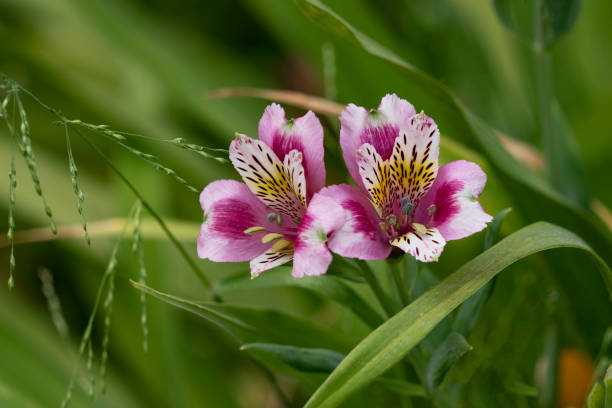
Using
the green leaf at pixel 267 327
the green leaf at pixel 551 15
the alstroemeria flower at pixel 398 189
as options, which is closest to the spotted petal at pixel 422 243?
the alstroemeria flower at pixel 398 189

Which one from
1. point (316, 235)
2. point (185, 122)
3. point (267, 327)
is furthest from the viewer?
point (185, 122)

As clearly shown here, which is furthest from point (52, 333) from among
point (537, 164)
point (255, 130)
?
point (537, 164)

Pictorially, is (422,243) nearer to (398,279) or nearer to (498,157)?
(398,279)

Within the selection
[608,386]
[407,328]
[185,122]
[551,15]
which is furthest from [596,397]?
[185,122]

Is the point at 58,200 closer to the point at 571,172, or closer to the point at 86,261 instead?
the point at 86,261

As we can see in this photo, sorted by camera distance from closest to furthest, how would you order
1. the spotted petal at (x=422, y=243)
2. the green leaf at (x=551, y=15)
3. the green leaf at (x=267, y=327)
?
the spotted petal at (x=422, y=243)
the green leaf at (x=267, y=327)
the green leaf at (x=551, y=15)

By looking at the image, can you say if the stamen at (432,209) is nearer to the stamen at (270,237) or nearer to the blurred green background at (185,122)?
the stamen at (270,237)
